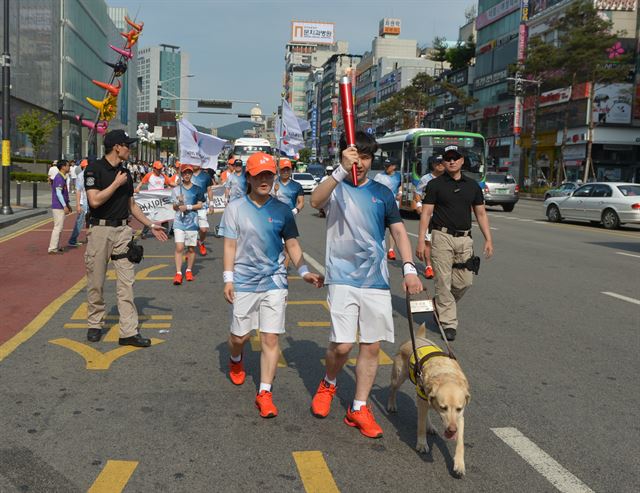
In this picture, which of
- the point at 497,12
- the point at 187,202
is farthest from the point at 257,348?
the point at 497,12

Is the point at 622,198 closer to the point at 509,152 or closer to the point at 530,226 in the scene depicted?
the point at 530,226

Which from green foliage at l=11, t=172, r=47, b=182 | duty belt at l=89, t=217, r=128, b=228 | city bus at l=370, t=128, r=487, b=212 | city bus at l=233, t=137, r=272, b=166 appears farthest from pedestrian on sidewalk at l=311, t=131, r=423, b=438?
green foliage at l=11, t=172, r=47, b=182

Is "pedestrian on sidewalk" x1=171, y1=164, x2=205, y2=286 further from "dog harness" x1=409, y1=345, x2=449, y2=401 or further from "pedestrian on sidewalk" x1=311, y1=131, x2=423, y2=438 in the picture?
"dog harness" x1=409, y1=345, x2=449, y2=401

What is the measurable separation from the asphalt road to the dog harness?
0.38 meters

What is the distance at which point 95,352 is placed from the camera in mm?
5895

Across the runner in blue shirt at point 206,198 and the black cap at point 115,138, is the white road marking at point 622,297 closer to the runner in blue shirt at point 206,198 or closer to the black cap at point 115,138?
the runner in blue shirt at point 206,198

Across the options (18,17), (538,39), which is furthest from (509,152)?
(18,17)

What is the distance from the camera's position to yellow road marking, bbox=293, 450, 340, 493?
11.2 ft

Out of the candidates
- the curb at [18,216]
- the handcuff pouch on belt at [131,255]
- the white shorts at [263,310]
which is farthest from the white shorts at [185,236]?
the curb at [18,216]

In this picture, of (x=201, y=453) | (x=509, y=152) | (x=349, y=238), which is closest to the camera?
(x=201, y=453)

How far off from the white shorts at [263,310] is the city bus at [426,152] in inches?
763

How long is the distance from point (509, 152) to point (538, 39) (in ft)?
55.2

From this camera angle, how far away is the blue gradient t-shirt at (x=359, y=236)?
423 centimetres

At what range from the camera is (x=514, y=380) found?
17.3ft
